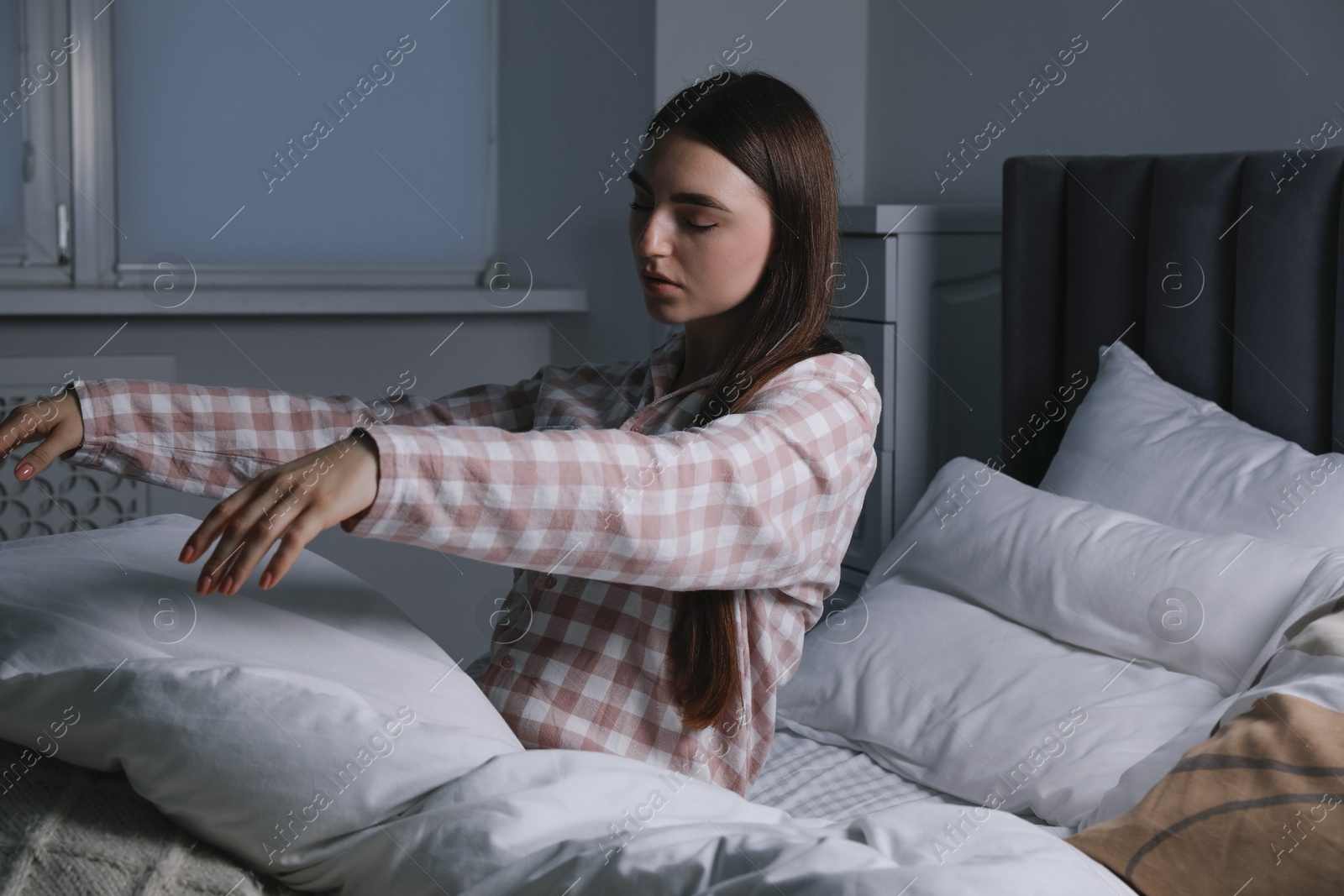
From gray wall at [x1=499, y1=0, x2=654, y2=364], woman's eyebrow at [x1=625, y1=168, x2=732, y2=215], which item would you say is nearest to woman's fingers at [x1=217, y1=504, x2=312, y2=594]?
woman's eyebrow at [x1=625, y1=168, x2=732, y2=215]

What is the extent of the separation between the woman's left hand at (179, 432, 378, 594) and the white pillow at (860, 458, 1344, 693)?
1.02m

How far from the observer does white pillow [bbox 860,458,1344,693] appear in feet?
4.39

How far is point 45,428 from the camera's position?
914 mm

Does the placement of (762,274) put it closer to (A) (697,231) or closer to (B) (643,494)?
(A) (697,231)

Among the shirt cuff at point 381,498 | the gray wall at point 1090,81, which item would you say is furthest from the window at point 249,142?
the shirt cuff at point 381,498

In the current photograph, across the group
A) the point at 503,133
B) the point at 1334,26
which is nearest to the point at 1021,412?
the point at 1334,26

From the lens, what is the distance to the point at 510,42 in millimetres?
2688

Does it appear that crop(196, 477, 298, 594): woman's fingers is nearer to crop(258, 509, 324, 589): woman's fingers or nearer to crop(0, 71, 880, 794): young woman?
crop(258, 509, 324, 589): woman's fingers

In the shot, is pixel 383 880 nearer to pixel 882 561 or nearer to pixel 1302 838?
pixel 1302 838

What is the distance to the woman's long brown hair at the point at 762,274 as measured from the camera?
92 cm

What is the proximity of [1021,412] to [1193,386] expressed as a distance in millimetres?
279

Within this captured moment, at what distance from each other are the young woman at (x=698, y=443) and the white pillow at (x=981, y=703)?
43 centimetres

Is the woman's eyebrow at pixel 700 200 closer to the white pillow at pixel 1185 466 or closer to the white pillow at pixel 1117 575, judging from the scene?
the white pillow at pixel 1117 575

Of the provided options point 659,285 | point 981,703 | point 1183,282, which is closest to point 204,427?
point 659,285
